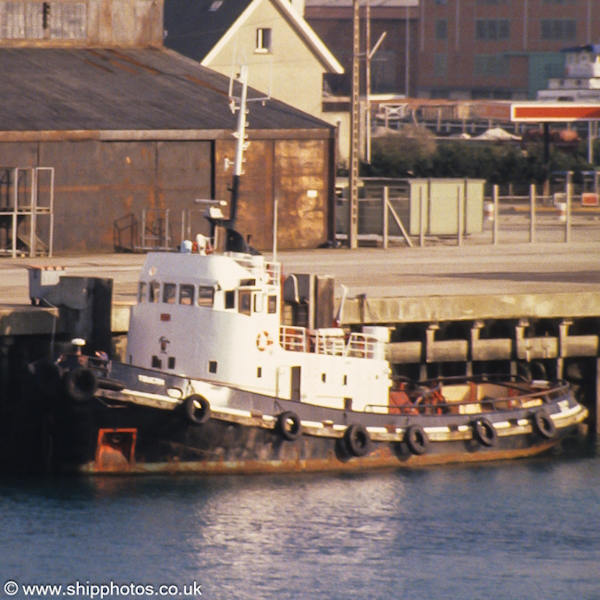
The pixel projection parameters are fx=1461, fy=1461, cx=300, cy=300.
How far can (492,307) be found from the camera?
25.5 m

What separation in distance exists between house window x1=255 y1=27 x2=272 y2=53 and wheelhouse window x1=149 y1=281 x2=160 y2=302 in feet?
140

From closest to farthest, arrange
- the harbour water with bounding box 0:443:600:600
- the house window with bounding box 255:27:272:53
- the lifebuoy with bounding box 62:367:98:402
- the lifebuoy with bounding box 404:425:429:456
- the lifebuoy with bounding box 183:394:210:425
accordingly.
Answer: the harbour water with bounding box 0:443:600:600 → the lifebuoy with bounding box 62:367:98:402 → the lifebuoy with bounding box 183:394:210:425 → the lifebuoy with bounding box 404:425:429:456 → the house window with bounding box 255:27:272:53

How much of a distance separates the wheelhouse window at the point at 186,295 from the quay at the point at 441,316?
154 centimetres

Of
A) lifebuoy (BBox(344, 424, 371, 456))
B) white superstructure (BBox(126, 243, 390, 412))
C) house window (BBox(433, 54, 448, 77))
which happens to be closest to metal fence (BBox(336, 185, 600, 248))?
white superstructure (BBox(126, 243, 390, 412))

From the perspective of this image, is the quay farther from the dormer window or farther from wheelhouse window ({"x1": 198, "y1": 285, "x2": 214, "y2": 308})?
the dormer window

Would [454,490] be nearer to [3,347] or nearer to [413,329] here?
[413,329]

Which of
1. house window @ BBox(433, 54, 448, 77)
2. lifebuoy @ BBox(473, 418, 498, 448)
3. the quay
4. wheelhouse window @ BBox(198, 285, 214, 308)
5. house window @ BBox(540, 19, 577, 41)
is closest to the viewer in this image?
wheelhouse window @ BBox(198, 285, 214, 308)

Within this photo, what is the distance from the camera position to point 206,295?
21172 millimetres

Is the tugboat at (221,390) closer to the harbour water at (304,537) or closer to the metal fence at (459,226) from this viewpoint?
the harbour water at (304,537)

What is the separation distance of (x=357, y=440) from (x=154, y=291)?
3.76 metres

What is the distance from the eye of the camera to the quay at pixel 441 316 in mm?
22234

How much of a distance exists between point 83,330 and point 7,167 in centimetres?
1119

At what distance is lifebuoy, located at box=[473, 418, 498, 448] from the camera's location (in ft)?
76.0

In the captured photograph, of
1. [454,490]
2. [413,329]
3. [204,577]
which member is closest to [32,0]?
[413,329]
